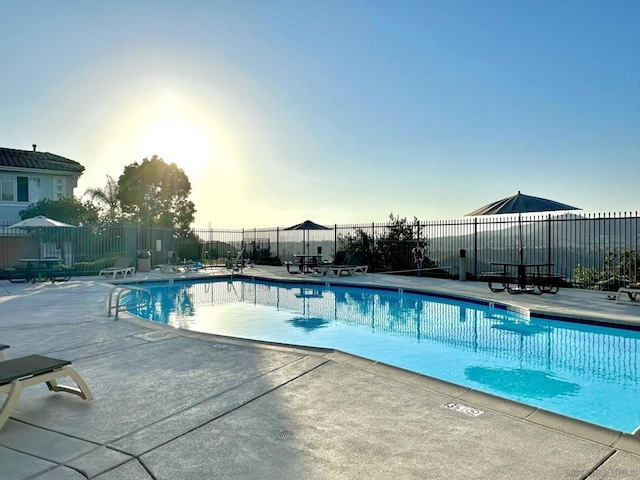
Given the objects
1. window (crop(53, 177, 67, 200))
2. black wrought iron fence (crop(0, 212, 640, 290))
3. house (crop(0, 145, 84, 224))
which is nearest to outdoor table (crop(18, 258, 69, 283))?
black wrought iron fence (crop(0, 212, 640, 290))

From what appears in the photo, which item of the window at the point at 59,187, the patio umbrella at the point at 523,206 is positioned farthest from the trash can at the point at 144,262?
the patio umbrella at the point at 523,206

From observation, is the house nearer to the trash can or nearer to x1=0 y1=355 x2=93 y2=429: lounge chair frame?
the trash can

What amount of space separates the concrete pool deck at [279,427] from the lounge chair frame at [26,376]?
0.15 m

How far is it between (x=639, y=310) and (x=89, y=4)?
13.1 metres

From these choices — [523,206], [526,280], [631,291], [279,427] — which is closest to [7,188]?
[523,206]

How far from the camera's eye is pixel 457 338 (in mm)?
7570

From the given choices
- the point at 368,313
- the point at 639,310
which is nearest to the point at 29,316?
the point at 368,313

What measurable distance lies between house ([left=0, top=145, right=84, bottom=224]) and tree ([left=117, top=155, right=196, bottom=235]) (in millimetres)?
6153

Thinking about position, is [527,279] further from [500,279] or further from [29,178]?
[29,178]

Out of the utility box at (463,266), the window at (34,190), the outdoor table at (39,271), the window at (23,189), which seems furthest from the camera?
the window at (34,190)

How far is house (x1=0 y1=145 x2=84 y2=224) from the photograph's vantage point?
19516mm

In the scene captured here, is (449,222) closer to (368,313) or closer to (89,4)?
(368,313)

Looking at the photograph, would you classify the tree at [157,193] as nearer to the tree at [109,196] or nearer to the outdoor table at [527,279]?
the tree at [109,196]

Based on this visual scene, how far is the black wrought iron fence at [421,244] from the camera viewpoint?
11828 mm
